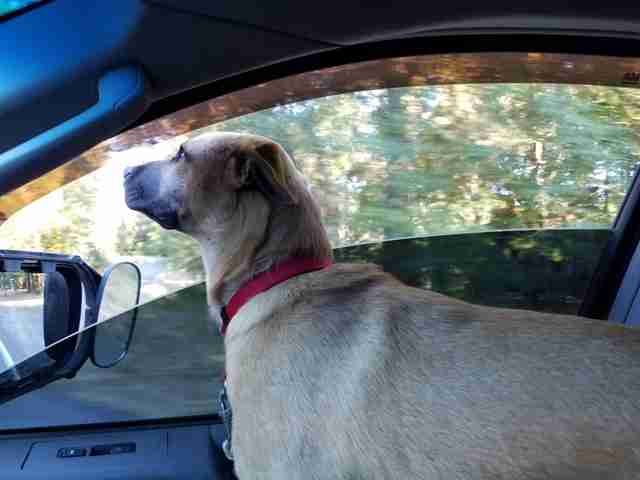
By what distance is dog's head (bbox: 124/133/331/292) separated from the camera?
243 cm

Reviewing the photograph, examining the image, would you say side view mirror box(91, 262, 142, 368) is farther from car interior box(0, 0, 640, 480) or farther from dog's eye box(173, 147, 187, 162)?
dog's eye box(173, 147, 187, 162)

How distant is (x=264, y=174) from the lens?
238 cm

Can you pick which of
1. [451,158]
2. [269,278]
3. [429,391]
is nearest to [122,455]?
[269,278]

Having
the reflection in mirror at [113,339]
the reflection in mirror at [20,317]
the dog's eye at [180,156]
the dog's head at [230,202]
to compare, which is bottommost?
the reflection in mirror at [113,339]

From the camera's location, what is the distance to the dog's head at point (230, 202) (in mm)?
2432

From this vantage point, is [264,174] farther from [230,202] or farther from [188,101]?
[188,101]

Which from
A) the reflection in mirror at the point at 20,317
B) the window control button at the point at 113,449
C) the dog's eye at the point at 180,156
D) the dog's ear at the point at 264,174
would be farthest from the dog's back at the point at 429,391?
the window control button at the point at 113,449

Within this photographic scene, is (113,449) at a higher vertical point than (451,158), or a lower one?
lower

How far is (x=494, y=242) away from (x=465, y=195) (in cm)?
30

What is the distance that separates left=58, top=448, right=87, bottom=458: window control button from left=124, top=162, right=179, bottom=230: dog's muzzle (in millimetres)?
1032

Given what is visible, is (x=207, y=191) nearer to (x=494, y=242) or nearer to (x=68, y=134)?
(x=68, y=134)

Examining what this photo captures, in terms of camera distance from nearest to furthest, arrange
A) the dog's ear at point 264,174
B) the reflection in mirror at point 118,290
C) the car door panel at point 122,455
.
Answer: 1. the dog's ear at point 264,174
2. the reflection in mirror at point 118,290
3. the car door panel at point 122,455

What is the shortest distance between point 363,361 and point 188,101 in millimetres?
1097

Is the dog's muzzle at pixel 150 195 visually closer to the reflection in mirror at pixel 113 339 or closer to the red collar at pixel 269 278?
the red collar at pixel 269 278
